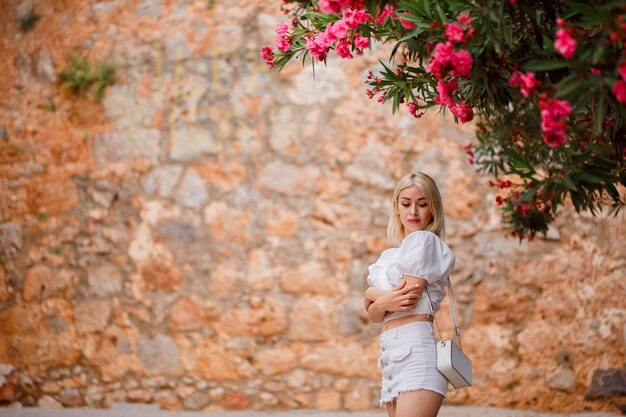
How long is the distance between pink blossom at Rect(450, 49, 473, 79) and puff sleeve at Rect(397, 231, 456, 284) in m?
0.82

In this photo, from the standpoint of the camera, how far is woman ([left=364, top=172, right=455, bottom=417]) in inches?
113

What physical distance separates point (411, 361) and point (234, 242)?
10.7 feet

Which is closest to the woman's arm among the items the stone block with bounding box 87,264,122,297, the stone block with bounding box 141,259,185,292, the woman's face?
the woman's face

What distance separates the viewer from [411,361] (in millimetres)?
2904

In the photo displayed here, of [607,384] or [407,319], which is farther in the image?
[607,384]

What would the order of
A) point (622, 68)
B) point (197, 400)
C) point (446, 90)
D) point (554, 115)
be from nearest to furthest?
1. point (622, 68)
2. point (554, 115)
3. point (446, 90)
4. point (197, 400)

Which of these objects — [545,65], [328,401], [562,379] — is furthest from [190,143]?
[545,65]

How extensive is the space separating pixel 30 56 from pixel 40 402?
291 centimetres

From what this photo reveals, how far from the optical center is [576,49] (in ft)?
6.86

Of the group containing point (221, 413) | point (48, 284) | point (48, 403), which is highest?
point (48, 284)

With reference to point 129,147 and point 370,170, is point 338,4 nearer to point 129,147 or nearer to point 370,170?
point 370,170

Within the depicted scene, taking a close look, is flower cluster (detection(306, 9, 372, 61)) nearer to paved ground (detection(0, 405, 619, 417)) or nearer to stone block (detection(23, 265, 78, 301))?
paved ground (detection(0, 405, 619, 417))

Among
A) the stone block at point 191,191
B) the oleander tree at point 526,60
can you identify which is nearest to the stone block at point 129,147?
the stone block at point 191,191

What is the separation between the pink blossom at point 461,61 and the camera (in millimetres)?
2289
